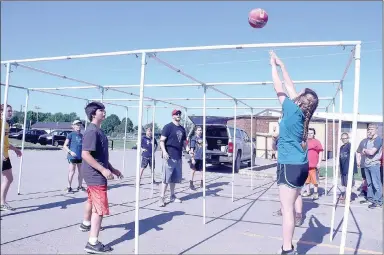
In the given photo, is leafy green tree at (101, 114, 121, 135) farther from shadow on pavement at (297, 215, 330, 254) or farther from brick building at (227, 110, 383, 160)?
shadow on pavement at (297, 215, 330, 254)

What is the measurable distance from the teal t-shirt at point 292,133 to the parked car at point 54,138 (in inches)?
1171

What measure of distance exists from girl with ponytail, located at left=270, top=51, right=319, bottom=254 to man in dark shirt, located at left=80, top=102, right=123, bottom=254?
214 cm

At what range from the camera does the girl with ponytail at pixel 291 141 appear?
355 cm

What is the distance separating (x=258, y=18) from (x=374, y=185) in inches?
236

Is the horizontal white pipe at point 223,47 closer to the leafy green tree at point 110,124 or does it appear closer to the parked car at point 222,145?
the parked car at point 222,145

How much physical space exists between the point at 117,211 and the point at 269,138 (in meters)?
19.5

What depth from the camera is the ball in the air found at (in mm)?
4103

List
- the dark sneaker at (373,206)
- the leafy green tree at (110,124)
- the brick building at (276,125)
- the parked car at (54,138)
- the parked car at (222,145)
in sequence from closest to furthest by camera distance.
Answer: the dark sneaker at (373,206), the parked car at (222,145), the brick building at (276,125), the parked car at (54,138), the leafy green tree at (110,124)

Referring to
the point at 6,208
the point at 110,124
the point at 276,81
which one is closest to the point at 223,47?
the point at 276,81

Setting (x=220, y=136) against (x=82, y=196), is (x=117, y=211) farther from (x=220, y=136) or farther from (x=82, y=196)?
(x=220, y=136)

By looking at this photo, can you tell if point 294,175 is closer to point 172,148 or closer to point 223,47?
point 223,47

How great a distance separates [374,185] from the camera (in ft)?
25.8

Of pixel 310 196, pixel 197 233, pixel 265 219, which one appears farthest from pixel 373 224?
pixel 197 233

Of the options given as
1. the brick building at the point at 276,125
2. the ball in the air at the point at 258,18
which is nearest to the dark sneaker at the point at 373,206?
the ball in the air at the point at 258,18
